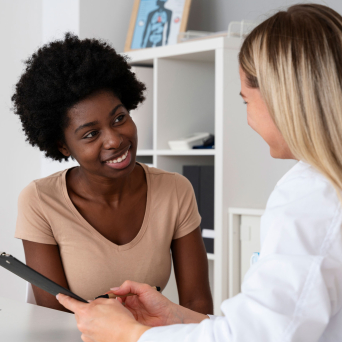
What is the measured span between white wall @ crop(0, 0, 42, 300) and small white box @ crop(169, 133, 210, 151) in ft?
3.05

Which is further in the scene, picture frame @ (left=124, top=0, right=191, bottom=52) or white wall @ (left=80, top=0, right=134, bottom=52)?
white wall @ (left=80, top=0, right=134, bottom=52)

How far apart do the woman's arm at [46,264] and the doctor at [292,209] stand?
0.45 metres

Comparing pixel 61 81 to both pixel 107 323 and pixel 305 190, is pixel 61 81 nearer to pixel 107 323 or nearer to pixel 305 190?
pixel 107 323

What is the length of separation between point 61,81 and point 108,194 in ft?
1.22

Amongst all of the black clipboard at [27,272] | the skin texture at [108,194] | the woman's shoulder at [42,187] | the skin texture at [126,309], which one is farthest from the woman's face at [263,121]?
the woman's shoulder at [42,187]

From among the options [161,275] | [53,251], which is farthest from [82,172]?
[161,275]

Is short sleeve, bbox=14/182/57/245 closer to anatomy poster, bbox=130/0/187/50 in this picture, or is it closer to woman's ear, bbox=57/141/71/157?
woman's ear, bbox=57/141/71/157

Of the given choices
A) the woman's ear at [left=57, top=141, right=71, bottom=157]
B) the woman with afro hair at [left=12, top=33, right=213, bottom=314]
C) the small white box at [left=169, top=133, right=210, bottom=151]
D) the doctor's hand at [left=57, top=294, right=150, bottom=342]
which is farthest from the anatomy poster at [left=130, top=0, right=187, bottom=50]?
the doctor's hand at [left=57, top=294, right=150, bottom=342]

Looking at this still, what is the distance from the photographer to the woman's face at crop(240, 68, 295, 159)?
2.51ft

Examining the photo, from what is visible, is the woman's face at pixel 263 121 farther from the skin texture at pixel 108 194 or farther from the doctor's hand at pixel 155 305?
the skin texture at pixel 108 194

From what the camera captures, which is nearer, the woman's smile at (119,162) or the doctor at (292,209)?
the doctor at (292,209)

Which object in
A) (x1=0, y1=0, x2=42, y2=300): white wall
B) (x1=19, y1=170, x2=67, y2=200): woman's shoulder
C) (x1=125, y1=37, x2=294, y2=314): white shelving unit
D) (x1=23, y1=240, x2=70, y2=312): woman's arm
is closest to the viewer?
(x1=23, y1=240, x2=70, y2=312): woman's arm

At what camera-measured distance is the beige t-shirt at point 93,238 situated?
134cm

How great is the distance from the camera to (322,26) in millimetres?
720
